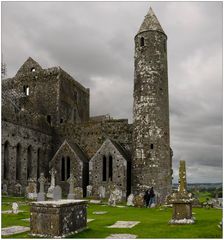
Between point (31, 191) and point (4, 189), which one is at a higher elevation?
point (4, 189)

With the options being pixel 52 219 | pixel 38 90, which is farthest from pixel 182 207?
pixel 38 90

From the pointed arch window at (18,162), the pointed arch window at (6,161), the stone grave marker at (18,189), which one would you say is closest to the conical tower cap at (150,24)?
the pointed arch window at (18,162)

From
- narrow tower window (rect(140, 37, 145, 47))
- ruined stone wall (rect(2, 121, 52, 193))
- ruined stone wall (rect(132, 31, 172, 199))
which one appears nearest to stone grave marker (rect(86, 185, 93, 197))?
ruined stone wall (rect(132, 31, 172, 199))

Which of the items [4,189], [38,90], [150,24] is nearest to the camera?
[4,189]

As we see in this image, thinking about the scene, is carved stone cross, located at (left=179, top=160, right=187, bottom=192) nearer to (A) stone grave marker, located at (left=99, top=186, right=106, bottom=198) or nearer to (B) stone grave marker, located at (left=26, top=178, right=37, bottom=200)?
(B) stone grave marker, located at (left=26, top=178, right=37, bottom=200)

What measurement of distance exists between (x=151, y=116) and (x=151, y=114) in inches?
6.5

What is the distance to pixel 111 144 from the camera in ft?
113

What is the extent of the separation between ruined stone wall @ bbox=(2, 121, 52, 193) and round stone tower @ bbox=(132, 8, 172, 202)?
960 centimetres

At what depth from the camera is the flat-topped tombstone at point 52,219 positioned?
11.4 meters

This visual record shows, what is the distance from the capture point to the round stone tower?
3203 centimetres

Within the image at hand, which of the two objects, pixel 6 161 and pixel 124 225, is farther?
pixel 6 161

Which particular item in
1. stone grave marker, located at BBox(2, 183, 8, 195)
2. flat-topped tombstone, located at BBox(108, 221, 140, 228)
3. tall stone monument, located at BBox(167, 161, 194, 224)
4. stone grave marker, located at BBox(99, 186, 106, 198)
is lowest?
stone grave marker, located at BBox(99, 186, 106, 198)

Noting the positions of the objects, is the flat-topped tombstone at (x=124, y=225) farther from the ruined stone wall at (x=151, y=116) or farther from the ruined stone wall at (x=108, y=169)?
the ruined stone wall at (x=108, y=169)

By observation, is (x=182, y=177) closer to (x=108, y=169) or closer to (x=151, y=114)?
(x=151, y=114)
